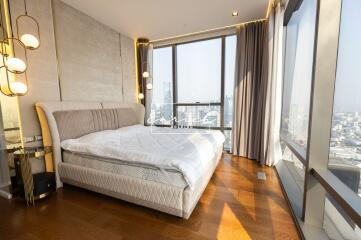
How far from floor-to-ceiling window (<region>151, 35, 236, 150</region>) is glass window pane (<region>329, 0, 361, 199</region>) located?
2.49m

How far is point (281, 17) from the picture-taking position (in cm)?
285

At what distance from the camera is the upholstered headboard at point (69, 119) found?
2.36 m

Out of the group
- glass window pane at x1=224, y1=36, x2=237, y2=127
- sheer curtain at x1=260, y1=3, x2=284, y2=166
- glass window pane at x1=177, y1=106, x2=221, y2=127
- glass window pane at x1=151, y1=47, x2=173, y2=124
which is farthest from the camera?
glass window pane at x1=151, y1=47, x2=173, y2=124

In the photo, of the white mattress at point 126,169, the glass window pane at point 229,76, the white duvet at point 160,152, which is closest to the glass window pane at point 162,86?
the glass window pane at point 229,76

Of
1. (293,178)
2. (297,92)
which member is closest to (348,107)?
(297,92)

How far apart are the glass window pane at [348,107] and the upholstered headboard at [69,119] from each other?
132 inches

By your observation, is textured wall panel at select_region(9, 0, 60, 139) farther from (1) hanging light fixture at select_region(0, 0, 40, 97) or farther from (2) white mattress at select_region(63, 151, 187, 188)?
(2) white mattress at select_region(63, 151, 187, 188)

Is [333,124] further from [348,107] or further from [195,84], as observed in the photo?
[195,84]

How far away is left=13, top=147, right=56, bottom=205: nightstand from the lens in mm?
2039

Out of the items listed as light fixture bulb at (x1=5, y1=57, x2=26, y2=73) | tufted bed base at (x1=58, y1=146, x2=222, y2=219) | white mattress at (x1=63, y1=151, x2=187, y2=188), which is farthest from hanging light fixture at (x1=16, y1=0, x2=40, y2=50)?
tufted bed base at (x1=58, y1=146, x2=222, y2=219)

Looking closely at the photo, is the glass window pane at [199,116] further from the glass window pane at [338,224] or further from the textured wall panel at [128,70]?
the glass window pane at [338,224]

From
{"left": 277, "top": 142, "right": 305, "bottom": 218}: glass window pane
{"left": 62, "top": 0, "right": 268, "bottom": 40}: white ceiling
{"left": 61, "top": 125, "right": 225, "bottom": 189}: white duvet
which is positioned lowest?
{"left": 277, "top": 142, "right": 305, "bottom": 218}: glass window pane

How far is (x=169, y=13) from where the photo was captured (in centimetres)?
311

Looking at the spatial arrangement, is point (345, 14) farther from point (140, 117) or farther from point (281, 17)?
point (140, 117)
